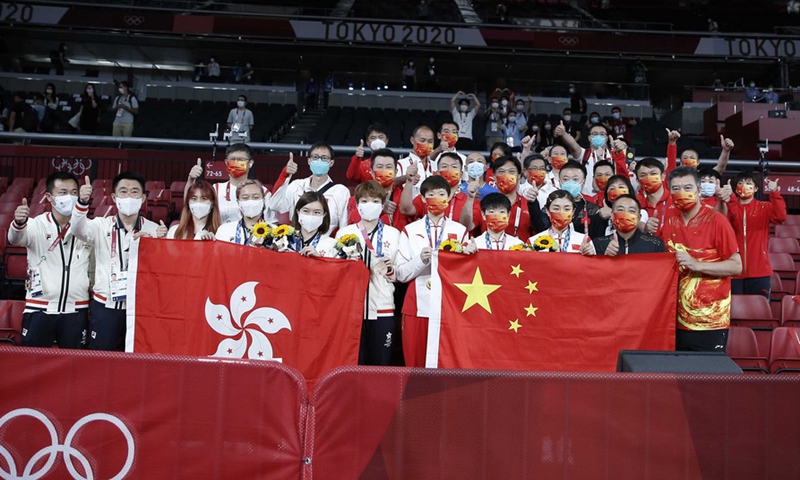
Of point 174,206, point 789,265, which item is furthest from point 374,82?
point 789,265

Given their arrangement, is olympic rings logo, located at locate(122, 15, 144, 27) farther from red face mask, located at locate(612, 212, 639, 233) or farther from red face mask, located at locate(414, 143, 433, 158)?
red face mask, located at locate(612, 212, 639, 233)

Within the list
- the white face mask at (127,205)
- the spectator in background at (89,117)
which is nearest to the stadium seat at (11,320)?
the white face mask at (127,205)

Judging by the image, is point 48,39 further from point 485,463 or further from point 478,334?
point 485,463

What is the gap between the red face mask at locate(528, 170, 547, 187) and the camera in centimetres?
740

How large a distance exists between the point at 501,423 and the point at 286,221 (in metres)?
4.00

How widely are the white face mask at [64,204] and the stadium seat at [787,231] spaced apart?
9834 mm

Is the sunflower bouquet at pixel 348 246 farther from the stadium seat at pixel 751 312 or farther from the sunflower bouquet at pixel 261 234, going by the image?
the stadium seat at pixel 751 312

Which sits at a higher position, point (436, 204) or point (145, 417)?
point (436, 204)

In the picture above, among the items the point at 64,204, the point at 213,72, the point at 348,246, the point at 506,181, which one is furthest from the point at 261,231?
the point at 213,72

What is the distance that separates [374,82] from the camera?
2538cm

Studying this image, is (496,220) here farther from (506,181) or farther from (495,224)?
(506,181)

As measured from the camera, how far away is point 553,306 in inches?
220

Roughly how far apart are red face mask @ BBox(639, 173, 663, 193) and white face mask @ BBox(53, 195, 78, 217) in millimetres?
5325

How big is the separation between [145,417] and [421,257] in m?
2.55
